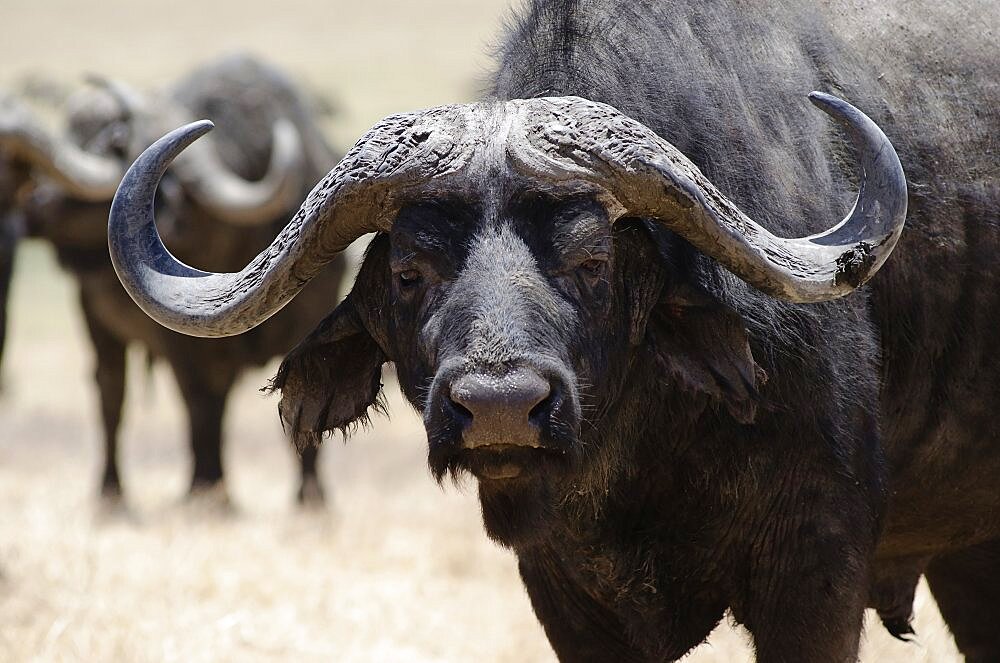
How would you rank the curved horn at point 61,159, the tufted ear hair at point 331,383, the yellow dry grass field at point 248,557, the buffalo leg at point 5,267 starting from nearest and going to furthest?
the tufted ear hair at point 331,383 → the yellow dry grass field at point 248,557 → the buffalo leg at point 5,267 → the curved horn at point 61,159

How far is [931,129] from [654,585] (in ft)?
5.49

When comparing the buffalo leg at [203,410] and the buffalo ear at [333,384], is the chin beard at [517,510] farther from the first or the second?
the buffalo leg at [203,410]

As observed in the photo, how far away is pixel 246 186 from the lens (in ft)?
38.0

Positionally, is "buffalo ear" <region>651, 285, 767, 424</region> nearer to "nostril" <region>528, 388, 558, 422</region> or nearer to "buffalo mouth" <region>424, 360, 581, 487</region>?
"buffalo mouth" <region>424, 360, 581, 487</region>

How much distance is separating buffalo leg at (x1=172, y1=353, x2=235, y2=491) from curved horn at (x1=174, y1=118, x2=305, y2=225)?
1152 millimetres

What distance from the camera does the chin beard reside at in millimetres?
3736

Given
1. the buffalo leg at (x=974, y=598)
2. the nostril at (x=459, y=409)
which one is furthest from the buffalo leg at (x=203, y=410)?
the nostril at (x=459, y=409)

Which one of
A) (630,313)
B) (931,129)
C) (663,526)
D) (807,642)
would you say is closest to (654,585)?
(663,526)

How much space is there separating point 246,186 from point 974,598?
7394 millimetres

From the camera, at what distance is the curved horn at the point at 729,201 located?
3701mm

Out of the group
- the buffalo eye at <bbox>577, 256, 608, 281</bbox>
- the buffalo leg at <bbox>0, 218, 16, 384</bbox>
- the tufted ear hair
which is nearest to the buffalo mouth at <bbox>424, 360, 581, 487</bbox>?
the buffalo eye at <bbox>577, 256, 608, 281</bbox>

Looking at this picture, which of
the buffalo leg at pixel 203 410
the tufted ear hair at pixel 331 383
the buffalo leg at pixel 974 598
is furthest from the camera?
the buffalo leg at pixel 203 410

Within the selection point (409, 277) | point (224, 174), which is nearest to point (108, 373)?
point (224, 174)

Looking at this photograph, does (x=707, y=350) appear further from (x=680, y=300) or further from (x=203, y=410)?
(x=203, y=410)
